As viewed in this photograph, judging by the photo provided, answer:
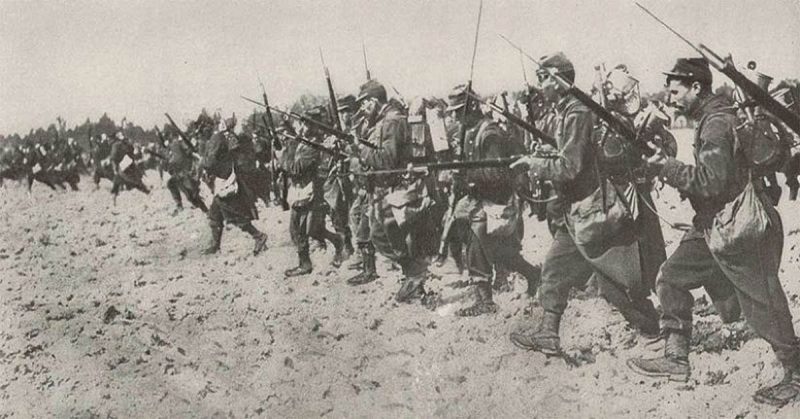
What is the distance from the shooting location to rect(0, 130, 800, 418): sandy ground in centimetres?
661

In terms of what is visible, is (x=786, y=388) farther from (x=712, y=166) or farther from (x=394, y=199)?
(x=394, y=199)

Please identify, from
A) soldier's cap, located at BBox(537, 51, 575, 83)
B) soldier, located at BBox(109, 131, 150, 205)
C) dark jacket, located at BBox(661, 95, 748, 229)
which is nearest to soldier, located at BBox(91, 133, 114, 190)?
soldier, located at BBox(109, 131, 150, 205)

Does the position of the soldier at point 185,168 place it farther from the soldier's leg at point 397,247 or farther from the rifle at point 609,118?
the rifle at point 609,118

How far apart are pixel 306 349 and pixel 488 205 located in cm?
220

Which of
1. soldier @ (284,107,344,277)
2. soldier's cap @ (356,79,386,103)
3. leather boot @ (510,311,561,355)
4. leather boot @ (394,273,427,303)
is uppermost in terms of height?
soldier's cap @ (356,79,386,103)

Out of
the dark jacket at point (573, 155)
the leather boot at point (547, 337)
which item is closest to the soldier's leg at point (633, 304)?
the leather boot at point (547, 337)

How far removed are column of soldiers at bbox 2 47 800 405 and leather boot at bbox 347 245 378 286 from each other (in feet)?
0.05

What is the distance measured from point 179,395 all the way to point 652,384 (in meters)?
4.18

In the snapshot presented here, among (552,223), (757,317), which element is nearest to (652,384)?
(757,317)

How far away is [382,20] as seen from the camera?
8.37 metres

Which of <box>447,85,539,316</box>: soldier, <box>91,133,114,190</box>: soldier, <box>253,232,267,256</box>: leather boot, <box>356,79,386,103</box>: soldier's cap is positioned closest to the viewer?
<box>447,85,539,316</box>: soldier

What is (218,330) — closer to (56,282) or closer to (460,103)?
(56,282)

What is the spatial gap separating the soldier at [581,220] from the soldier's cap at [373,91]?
6.67ft

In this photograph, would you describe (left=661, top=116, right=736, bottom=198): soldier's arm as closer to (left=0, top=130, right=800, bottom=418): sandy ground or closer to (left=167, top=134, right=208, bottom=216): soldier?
(left=0, top=130, right=800, bottom=418): sandy ground
